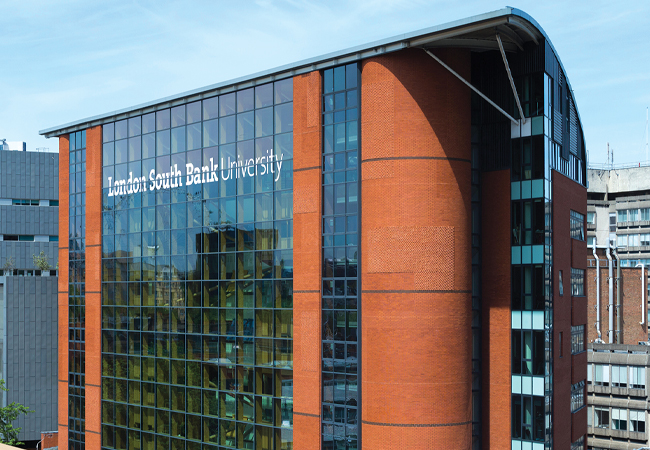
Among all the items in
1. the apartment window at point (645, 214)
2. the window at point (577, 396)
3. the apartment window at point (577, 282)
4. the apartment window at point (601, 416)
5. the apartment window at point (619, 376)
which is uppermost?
the apartment window at point (645, 214)

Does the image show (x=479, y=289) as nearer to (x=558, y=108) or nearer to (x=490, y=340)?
(x=490, y=340)

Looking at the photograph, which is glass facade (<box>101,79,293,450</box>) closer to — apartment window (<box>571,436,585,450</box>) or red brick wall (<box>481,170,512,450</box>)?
red brick wall (<box>481,170,512,450</box>)

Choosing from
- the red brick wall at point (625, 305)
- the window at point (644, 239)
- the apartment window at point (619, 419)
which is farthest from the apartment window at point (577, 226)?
the window at point (644, 239)

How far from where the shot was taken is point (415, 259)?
33281 mm

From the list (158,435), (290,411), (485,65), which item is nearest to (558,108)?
(485,65)

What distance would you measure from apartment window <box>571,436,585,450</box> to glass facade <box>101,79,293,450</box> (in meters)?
16.3

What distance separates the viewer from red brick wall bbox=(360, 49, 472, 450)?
109 ft

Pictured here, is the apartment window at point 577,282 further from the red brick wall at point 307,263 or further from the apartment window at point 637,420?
the apartment window at point 637,420

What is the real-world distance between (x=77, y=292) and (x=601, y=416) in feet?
162

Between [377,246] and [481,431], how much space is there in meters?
10.7

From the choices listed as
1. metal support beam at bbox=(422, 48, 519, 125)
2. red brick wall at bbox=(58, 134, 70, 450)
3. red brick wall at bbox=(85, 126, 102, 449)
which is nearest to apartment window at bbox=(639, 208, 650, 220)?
metal support beam at bbox=(422, 48, 519, 125)

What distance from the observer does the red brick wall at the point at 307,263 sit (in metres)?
35.7

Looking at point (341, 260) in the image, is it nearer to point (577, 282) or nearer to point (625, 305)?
point (577, 282)

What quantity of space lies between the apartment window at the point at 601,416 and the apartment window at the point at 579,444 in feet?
91.7
